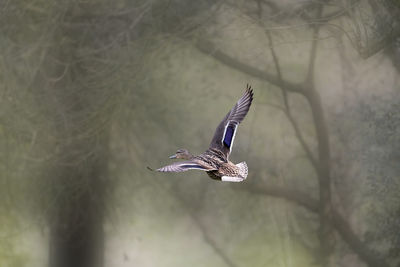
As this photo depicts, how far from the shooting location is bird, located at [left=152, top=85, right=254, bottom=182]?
1673 mm

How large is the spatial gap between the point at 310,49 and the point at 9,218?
7.02 ft

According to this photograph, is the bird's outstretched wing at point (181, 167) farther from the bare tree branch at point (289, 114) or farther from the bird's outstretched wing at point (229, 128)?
the bare tree branch at point (289, 114)

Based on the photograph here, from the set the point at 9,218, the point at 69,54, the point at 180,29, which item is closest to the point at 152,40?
the point at 180,29

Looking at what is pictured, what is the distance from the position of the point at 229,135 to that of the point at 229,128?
39 mm

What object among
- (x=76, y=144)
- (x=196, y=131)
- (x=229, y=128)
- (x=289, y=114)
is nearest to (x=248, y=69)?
(x=289, y=114)

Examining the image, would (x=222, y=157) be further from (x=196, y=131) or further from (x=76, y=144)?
(x=76, y=144)

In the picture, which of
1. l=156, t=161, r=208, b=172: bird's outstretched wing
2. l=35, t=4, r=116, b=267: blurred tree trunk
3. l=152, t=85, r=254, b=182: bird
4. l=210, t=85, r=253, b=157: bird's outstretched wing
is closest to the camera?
l=156, t=161, r=208, b=172: bird's outstretched wing

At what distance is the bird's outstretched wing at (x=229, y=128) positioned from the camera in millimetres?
2018

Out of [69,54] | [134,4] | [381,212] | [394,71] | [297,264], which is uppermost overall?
[134,4]

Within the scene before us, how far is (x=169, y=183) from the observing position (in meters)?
3.67

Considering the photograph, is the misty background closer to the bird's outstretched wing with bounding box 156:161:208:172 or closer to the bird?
the bird

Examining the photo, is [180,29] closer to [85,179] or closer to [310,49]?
[310,49]

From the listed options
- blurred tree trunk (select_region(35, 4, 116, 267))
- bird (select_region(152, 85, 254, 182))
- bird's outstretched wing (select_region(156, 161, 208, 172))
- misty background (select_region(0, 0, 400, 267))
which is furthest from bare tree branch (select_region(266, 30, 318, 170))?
bird's outstretched wing (select_region(156, 161, 208, 172))

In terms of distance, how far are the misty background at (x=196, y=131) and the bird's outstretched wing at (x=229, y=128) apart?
4.66 ft
